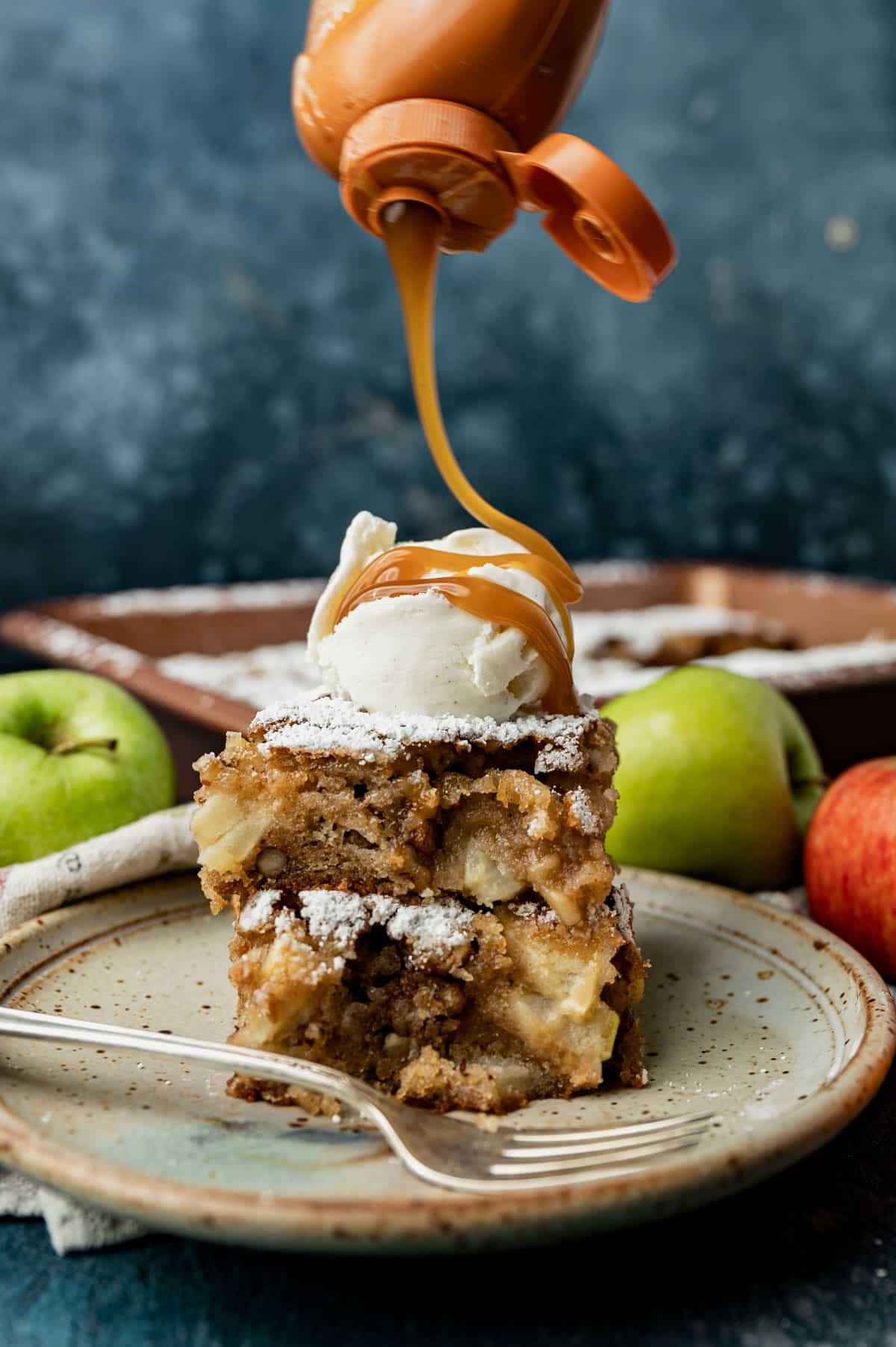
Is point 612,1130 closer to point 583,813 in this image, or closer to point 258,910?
point 583,813

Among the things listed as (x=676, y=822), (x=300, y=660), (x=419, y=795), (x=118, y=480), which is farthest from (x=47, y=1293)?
(x=118, y=480)

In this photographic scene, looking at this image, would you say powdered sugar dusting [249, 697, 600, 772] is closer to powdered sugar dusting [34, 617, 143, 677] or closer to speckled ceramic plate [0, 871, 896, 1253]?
speckled ceramic plate [0, 871, 896, 1253]

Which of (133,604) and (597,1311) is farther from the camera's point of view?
(133,604)

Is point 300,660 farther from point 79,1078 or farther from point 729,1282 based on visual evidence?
point 729,1282

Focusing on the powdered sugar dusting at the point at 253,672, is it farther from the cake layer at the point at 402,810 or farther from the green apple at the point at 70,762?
the cake layer at the point at 402,810

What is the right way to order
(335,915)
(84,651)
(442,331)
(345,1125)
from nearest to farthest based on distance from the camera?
(345,1125)
(335,915)
(84,651)
(442,331)

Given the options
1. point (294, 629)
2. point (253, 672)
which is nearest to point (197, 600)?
point (294, 629)

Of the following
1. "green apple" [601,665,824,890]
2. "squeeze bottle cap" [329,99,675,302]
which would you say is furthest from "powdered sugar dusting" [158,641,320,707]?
"squeeze bottle cap" [329,99,675,302]
